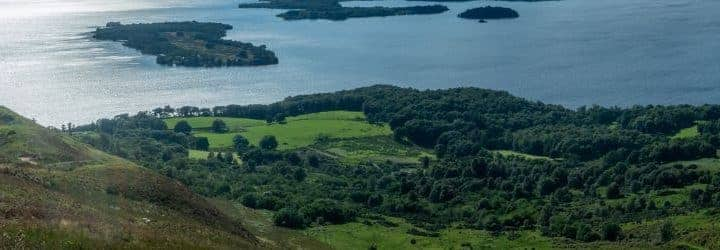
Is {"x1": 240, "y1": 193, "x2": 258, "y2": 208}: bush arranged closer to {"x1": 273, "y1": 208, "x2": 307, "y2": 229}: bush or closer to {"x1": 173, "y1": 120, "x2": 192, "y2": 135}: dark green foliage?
{"x1": 273, "y1": 208, "x2": 307, "y2": 229}: bush

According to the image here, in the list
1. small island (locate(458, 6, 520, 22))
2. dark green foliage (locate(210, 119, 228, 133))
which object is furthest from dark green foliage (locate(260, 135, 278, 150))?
small island (locate(458, 6, 520, 22))

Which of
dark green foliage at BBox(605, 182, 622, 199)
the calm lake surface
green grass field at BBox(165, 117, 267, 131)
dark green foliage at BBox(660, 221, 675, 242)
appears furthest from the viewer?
the calm lake surface

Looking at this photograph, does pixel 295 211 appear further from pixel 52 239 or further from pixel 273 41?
pixel 273 41

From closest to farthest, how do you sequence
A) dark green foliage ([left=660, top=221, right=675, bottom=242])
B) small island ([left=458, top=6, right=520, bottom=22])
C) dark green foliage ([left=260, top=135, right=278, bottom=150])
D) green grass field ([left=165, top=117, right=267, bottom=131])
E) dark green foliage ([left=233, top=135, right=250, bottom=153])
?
dark green foliage ([left=660, top=221, right=675, bottom=242]) < dark green foliage ([left=233, top=135, right=250, bottom=153]) < dark green foliage ([left=260, top=135, right=278, bottom=150]) < green grass field ([left=165, top=117, right=267, bottom=131]) < small island ([left=458, top=6, right=520, bottom=22])

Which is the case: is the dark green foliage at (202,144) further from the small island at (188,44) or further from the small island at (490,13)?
the small island at (490,13)

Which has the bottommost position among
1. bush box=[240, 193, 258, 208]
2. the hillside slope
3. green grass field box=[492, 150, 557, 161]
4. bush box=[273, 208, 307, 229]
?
green grass field box=[492, 150, 557, 161]

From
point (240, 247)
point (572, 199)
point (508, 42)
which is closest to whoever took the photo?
point (240, 247)

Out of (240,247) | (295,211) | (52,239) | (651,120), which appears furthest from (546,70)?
(52,239)

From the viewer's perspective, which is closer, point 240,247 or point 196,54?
point 240,247
